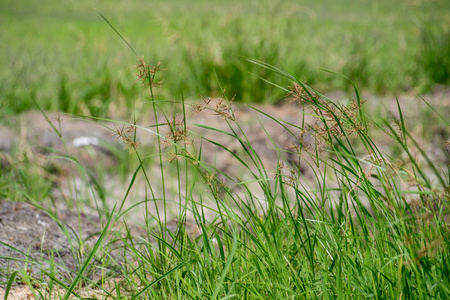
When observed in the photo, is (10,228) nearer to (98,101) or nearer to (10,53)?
(98,101)

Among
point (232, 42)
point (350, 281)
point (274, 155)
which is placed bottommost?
point (274, 155)

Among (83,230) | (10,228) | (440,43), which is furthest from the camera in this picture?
(440,43)

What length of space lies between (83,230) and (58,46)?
581cm

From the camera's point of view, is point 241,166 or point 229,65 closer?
point 241,166

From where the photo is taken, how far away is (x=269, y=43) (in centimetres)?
434

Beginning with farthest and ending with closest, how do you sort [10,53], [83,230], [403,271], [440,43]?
A: [10,53] → [440,43] → [83,230] → [403,271]

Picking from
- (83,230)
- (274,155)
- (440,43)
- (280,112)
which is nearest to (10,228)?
(83,230)

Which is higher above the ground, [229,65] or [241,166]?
[229,65]

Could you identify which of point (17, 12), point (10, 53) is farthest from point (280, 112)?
point (17, 12)

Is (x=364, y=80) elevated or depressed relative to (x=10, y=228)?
elevated

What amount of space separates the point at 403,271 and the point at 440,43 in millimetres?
4287

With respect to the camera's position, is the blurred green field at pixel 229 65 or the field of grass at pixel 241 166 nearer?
the field of grass at pixel 241 166

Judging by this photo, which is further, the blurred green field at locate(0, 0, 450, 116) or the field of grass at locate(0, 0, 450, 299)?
the blurred green field at locate(0, 0, 450, 116)

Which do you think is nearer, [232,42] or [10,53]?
[232,42]
